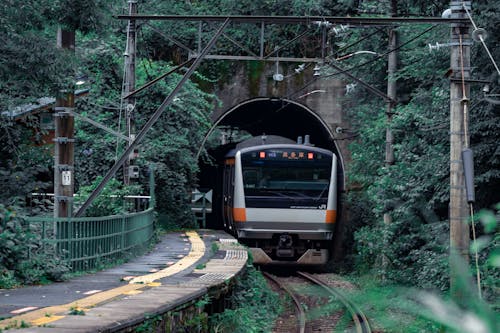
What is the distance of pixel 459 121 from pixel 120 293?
4660mm

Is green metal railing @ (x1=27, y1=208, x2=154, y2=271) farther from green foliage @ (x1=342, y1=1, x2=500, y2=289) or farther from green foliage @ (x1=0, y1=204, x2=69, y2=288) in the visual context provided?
green foliage @ (x1=342, y1=1, x2=500, y2=289)

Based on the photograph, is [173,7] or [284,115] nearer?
[173,7]

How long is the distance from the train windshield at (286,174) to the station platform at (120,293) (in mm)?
6009

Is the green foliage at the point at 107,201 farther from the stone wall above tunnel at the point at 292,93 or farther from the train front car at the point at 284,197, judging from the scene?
the stone wall above tunnel at the point at 292,93

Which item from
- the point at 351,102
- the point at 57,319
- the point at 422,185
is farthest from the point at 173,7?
the point at 57,319

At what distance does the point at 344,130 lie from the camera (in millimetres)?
25875

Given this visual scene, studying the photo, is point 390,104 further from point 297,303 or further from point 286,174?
point 297,303

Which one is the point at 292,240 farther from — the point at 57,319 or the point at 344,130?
the point at 57,319

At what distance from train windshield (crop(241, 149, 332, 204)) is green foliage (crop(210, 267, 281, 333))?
6.35m

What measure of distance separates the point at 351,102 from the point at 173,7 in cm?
682

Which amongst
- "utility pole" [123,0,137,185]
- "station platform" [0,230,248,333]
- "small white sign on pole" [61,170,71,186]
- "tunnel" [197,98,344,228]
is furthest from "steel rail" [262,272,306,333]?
"tunnel" [197,98,344,228]

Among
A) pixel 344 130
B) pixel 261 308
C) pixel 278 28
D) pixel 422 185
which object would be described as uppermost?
pixel 278 28

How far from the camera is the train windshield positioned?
22266 millimetres

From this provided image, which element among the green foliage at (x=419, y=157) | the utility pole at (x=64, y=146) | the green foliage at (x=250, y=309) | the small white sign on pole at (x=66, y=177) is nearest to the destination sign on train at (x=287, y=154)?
the green foliage at (x=419, y=157)
